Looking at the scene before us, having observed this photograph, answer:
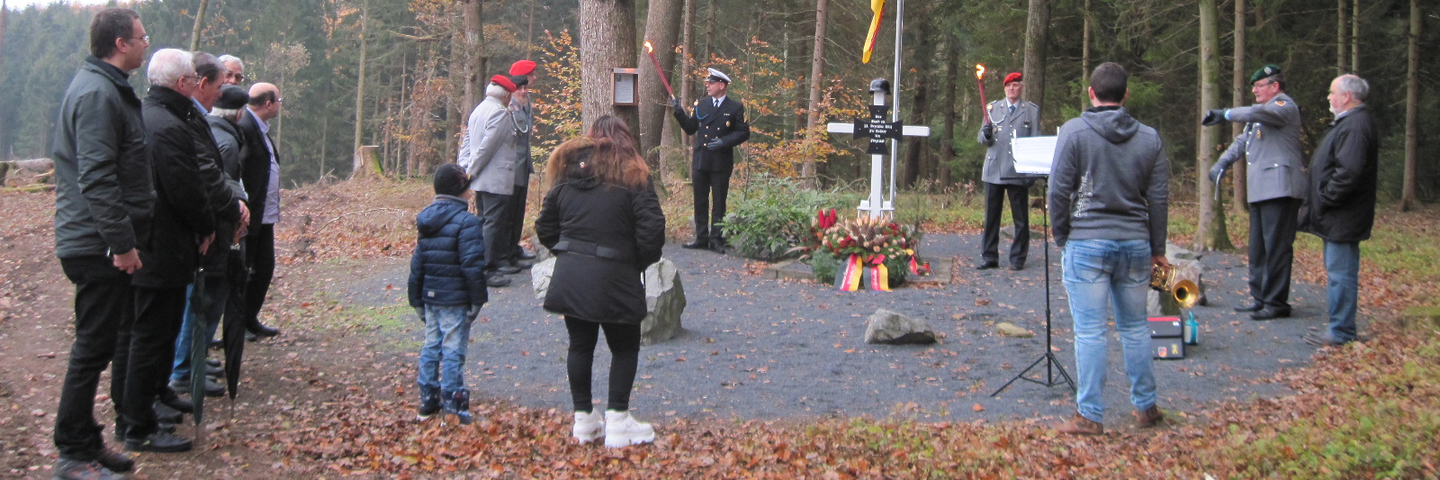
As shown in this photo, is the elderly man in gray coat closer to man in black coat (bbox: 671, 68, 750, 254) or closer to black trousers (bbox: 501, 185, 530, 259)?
black trousers (bbox: 501, 185, 530, 259)

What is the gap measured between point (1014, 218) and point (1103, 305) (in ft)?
18.1

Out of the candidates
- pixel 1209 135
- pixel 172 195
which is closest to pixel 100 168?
pixel 172 195

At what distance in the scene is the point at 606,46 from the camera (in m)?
11.7

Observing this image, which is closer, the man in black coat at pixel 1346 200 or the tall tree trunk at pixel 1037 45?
the man in black coat at pixel 1346 200

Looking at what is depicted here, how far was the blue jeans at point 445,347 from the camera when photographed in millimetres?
5531

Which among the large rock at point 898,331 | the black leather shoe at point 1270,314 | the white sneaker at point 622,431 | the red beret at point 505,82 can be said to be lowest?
the white sneaker at point 622,431

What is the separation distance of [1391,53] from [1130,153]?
2019cm

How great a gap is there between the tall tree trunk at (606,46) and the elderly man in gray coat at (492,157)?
2419 millimetres

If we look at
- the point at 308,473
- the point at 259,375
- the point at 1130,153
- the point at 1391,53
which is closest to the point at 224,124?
the point at 259,375

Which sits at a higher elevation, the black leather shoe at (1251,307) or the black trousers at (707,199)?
the black trousers at (707,199)

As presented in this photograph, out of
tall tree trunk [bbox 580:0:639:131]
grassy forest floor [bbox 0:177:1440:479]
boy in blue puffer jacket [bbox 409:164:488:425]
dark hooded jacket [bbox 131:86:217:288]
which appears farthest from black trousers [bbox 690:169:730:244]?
dark hooded jacket [bbox 131:86:217:288]

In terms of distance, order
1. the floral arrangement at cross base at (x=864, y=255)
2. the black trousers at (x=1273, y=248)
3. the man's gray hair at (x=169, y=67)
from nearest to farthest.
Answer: the man's gray hair at (x=169, y=67), the black trousers at (x=1273, y=248), the floral arrangement at cross base at (x=864, y=255)

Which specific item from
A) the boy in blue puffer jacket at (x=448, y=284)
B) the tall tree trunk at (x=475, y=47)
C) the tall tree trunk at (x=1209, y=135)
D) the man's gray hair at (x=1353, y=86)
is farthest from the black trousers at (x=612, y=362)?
the tall tree trunk at (x=475, y=47)

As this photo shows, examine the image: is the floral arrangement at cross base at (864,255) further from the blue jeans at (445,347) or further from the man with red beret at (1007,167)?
the blue jeans at (445,347)
